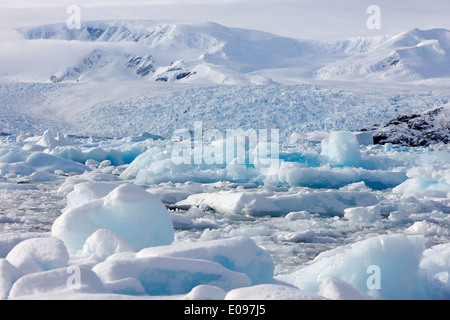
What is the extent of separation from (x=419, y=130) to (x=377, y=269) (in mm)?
16256

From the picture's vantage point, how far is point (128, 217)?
402 cm

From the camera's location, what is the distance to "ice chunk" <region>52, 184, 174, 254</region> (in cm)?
396

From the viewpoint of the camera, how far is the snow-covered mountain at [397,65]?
44.2 meters

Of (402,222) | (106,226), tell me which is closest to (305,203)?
(402,222)

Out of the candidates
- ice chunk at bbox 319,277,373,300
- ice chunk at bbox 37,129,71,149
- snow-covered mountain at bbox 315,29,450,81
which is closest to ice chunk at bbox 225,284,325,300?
ice chunk at bbox 319,277,373,300

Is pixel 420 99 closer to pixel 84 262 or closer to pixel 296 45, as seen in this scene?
pixel 84 262

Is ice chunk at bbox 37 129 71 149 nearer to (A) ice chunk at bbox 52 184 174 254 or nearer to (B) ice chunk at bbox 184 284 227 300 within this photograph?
(A) ice chunk at bbox 52 184 174 254

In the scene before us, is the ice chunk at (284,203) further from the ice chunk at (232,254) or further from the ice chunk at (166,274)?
the ice chunk at (166,274)

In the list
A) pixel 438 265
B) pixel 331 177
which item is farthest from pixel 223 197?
A: pixel 438 265

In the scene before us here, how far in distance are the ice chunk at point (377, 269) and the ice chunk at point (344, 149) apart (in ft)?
26.5

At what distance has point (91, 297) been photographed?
2242mm

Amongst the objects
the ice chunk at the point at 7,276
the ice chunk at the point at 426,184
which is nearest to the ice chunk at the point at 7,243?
the ice chunk at the point at 7,276
